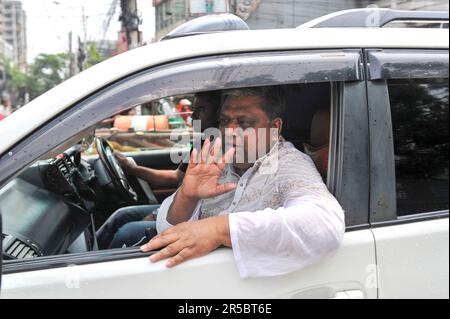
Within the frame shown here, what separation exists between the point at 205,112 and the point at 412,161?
3.30ft

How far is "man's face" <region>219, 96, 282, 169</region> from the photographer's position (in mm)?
1629

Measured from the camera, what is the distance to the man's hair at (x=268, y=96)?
1532 mm

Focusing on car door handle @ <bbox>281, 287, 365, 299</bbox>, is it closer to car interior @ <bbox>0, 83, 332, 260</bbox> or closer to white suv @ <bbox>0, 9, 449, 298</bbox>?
white suv @ <bbox>0, 9, 449, 298</bbox>

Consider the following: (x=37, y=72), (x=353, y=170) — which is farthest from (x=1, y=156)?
(x=37, y=72)

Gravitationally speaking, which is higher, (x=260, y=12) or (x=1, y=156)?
(x=260, y=12)

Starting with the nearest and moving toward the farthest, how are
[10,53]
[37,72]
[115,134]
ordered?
[115,134] → [37,72] → [10,53]

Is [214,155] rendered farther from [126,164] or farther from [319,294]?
[126,164]

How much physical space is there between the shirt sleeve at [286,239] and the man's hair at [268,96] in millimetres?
433

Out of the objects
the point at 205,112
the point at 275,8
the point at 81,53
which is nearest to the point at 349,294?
the point at 205,112

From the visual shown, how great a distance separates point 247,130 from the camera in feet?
5.45
